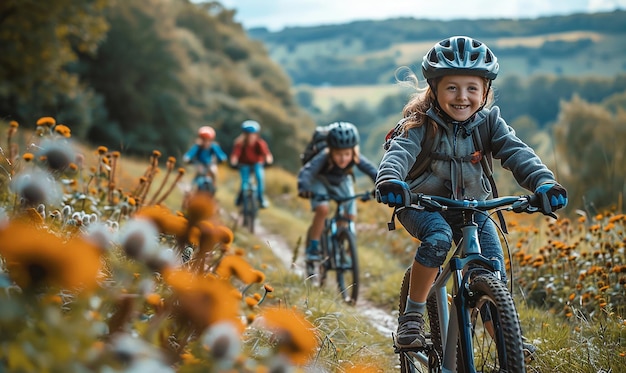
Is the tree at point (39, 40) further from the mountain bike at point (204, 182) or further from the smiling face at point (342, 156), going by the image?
the smiling face at point (342, 156)

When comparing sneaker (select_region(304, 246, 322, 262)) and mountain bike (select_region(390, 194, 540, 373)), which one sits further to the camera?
sneaker (select_region(304, 246, 322, 262))

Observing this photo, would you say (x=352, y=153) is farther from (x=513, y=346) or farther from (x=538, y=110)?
(x=538, y=110)

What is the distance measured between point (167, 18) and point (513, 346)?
37.1m

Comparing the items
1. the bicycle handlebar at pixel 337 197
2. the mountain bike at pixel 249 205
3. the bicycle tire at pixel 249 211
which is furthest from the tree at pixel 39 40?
the bicycle handlebar at pixel 337 197

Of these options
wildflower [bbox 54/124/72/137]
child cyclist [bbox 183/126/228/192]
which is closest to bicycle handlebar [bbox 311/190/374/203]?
wildflower [bbox 54/124/72/137]

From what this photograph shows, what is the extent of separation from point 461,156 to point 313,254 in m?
4.57

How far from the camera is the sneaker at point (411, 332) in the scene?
12.8ft

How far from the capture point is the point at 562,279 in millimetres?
6352

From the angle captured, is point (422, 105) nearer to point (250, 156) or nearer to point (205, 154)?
point (205, 154)

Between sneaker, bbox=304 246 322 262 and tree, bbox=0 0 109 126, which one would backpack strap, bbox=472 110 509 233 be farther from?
tree, bbox=0 0 109 126

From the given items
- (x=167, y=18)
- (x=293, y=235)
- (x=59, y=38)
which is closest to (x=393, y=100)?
(x=167, y=18)

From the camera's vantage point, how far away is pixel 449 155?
395 cm

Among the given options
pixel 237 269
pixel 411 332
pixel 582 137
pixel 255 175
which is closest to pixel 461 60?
pixel 411 332

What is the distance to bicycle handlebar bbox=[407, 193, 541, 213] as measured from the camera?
3.39 m
